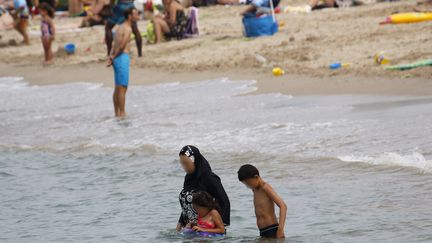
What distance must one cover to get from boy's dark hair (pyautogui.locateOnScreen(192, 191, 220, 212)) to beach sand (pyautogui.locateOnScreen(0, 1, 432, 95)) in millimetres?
6414

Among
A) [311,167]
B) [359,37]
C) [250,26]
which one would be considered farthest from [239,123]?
[250,26]

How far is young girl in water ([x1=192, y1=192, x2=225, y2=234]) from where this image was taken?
6.52 m

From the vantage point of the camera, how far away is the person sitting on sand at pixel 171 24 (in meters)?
20.0

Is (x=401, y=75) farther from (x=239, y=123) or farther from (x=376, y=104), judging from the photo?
(x=239, y=123)

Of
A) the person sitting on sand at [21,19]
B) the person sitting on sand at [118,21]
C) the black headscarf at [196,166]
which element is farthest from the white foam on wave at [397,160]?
the person sitting on sand at [21,19]

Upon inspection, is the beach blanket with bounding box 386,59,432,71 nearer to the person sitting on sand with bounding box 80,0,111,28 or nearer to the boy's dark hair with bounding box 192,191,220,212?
the boy's dark hair with bounding box 192,191,220,212

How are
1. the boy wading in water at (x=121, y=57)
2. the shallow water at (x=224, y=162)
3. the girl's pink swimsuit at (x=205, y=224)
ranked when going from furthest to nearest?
the boy wading in water at (x=121, y=57) < the shallow water at (x=224, y=162) < the girl's pink swimsuit at (x=205, y=224)

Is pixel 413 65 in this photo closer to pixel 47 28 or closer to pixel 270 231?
pixel 270 231

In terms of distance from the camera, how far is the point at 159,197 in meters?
8.85

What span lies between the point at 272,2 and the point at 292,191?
1110 centimetres

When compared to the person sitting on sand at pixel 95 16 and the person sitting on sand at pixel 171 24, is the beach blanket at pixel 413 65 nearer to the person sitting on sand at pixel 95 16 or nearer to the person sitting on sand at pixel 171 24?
the person sitting on sand at pixel 171 24

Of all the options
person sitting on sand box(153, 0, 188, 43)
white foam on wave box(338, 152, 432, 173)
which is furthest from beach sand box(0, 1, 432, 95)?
white foam on wave box(338, 152, 432, 173)

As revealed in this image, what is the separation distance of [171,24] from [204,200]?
46.2 ft

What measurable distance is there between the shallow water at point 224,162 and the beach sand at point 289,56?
2.78 feet
